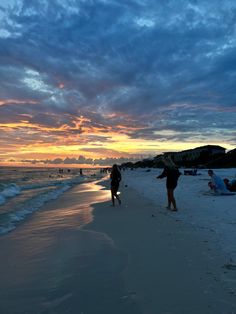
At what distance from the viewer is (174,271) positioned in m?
4.55

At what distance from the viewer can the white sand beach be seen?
3.55m

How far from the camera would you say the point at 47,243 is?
680cm

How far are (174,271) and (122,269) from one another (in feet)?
2.76

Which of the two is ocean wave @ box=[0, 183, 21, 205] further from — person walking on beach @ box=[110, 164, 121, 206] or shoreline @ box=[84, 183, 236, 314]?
shoreline @ box=[84, 183, 236, 314]

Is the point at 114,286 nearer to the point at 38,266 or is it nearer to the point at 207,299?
the point at 207,299

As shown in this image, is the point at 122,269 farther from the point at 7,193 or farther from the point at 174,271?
the point at 7,193

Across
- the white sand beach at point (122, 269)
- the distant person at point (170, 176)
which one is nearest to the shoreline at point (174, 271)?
the white sand beach at point (122, 269)

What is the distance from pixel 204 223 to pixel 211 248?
2.55m

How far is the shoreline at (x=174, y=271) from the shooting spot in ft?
11.4

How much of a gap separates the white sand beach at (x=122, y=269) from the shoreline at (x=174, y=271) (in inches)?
0.4

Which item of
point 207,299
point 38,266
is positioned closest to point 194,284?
point 207,299

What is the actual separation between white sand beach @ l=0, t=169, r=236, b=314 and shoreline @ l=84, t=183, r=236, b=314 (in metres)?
0.01

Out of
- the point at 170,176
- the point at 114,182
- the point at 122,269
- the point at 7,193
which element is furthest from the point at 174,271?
the point at 7,193

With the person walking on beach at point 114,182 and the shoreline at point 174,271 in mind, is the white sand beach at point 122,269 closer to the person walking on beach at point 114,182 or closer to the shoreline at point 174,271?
the shoreline at point 174,271
